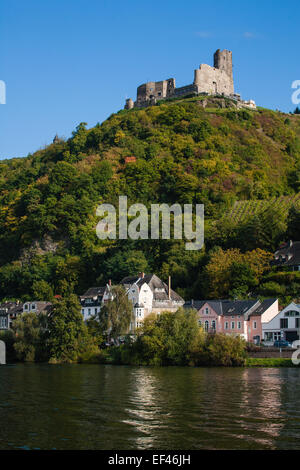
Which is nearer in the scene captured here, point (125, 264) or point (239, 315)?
point (239, 315)

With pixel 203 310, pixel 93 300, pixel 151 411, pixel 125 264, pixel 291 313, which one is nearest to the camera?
pixel 151 411

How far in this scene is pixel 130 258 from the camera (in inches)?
3728

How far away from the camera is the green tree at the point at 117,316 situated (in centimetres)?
7038

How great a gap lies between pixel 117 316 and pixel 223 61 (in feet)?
429

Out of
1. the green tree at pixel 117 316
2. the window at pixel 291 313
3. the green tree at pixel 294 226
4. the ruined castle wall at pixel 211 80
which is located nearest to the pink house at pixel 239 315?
the window at pixel 291 313

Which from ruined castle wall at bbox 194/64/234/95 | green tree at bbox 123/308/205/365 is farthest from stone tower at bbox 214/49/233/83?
green tree at bbox 123/308/205/365

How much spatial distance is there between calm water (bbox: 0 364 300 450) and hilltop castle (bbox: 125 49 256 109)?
13534 centimetres

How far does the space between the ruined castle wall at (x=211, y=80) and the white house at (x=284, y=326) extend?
378 ft

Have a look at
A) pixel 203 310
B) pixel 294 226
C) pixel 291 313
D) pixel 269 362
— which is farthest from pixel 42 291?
pixel 269 362

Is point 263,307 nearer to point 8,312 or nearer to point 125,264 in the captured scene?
point 125,264

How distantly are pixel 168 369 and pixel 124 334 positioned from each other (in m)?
14.7

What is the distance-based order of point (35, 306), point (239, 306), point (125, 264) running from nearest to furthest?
point (239, 306) → point (125, 264) → point (35, 306)

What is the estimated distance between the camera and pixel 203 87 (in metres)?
173
